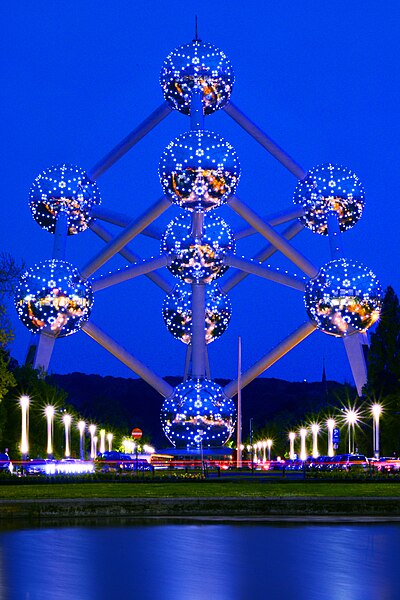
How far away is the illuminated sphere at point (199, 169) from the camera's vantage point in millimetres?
44719

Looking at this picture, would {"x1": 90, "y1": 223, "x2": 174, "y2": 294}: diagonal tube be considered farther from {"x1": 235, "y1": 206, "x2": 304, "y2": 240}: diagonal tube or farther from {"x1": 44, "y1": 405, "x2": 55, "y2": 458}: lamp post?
{"x1": 44, "y1": 405, "x2": 55, "y2": 458}: lamp post

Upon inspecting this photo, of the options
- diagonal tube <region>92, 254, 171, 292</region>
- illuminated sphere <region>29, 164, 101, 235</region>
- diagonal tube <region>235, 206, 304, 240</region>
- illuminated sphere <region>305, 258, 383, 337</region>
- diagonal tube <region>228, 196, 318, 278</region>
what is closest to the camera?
illuminated sphere <region>305, 258, 383, 337</region>

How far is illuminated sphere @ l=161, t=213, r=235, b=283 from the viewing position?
155 feet

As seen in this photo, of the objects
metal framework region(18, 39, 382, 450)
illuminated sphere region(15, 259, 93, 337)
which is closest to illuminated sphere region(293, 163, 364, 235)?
metal framework region(18, 39, 382, 450)

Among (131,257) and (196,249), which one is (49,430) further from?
(196,249)

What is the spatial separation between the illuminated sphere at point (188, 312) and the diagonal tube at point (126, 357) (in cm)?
214

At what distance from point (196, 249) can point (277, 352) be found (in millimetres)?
9335

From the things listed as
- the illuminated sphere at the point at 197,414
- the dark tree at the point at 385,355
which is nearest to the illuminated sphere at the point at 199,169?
the illuminated sphere at the point at 197,414

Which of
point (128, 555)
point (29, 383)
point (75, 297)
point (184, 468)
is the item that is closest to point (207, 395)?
point (184, 468)

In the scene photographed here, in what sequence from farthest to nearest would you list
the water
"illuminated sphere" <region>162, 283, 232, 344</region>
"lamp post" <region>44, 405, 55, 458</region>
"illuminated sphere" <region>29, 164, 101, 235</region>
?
"lamp post" <region>44, 405, 55, 458</region> < "illuminated sphere" <region>162, 283, 232, 344</region> < "illuminated sphere" <region>29, 164, 101, 235</region> < the water

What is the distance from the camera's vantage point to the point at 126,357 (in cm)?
5397

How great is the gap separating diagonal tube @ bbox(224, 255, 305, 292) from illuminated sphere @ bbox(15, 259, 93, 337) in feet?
24.0

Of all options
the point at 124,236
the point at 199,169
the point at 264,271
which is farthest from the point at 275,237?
the point at 199,169

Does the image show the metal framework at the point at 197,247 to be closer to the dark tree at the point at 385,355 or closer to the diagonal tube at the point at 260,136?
the diagonal tube at the point at 260,136
